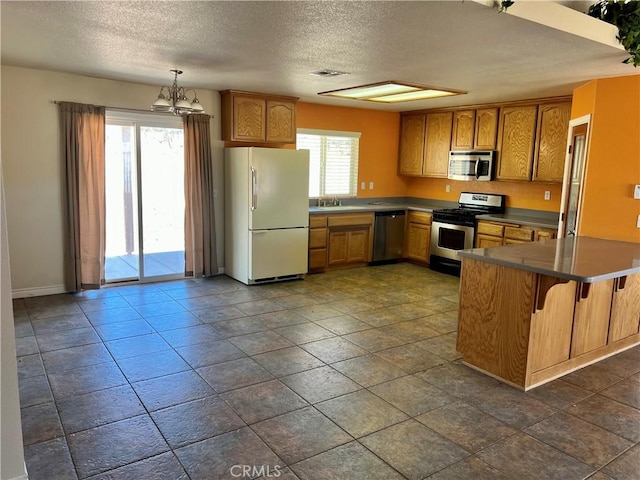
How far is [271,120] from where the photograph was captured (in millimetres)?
6039

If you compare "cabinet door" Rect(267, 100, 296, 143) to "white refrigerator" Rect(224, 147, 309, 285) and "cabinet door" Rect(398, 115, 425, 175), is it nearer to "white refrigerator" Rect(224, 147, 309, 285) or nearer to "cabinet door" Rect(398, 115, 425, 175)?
"white refrigerator" Rect(224, 147, 309, 285)

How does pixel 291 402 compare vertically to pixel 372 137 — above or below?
below

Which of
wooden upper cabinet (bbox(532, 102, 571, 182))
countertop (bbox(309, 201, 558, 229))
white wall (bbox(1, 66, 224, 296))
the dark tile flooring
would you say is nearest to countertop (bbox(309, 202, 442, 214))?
countertop (bbox(309, 201, 558, 229))

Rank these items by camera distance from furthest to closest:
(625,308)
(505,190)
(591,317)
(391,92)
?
(505,190)
(391,92)
(625,308)
(591,317)

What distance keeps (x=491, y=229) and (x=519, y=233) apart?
38 cm

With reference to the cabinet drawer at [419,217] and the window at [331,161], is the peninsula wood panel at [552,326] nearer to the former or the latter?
the cabinet drawer at [419,217]

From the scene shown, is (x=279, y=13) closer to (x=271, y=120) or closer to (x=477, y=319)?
(x=477, y=319)

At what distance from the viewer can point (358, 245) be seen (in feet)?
22.6

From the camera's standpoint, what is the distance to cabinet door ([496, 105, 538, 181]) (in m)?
5.89

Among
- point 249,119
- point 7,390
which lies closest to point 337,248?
point 249,119

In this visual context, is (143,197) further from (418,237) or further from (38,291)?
(418,237)

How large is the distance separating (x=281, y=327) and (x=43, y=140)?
10.6 ft

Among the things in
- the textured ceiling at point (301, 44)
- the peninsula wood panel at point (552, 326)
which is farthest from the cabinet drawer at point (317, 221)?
the peninsula wood panel at point (552, 326)

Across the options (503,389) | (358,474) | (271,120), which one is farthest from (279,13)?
(271,120)
